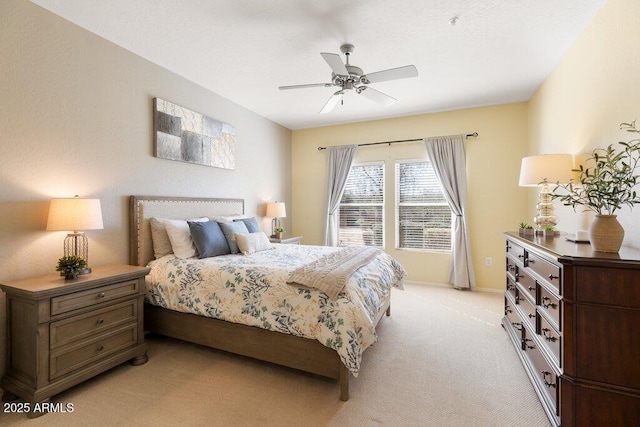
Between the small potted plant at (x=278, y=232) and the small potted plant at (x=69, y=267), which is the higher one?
the small potted plant at (x=278, y=232)

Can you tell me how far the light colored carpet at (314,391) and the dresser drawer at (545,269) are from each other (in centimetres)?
85

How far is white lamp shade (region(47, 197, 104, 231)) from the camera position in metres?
2.14

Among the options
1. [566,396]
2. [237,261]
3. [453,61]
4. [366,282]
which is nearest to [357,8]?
[453,61]

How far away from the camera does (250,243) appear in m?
3.33

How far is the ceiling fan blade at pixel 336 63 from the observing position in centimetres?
230

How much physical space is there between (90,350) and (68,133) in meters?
1.78

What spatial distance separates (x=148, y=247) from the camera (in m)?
3.04

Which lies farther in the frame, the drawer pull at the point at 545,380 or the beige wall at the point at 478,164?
the beige wall at the point at 478,164

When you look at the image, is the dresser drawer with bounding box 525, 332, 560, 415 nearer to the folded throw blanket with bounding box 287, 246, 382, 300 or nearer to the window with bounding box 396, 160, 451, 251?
the folded throw blanket with bounding box 287, 246, 382, 300

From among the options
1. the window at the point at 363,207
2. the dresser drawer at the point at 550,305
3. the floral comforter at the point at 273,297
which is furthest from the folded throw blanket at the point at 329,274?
the window at the point at 363,207

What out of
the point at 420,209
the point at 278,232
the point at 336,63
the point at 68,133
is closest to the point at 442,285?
the point at 420,209

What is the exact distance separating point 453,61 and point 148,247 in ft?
12.4

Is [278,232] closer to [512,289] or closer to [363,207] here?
[363,207]

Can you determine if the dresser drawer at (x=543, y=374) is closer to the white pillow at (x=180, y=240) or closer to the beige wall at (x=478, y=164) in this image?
the beige wall at (x=478, y=164)
